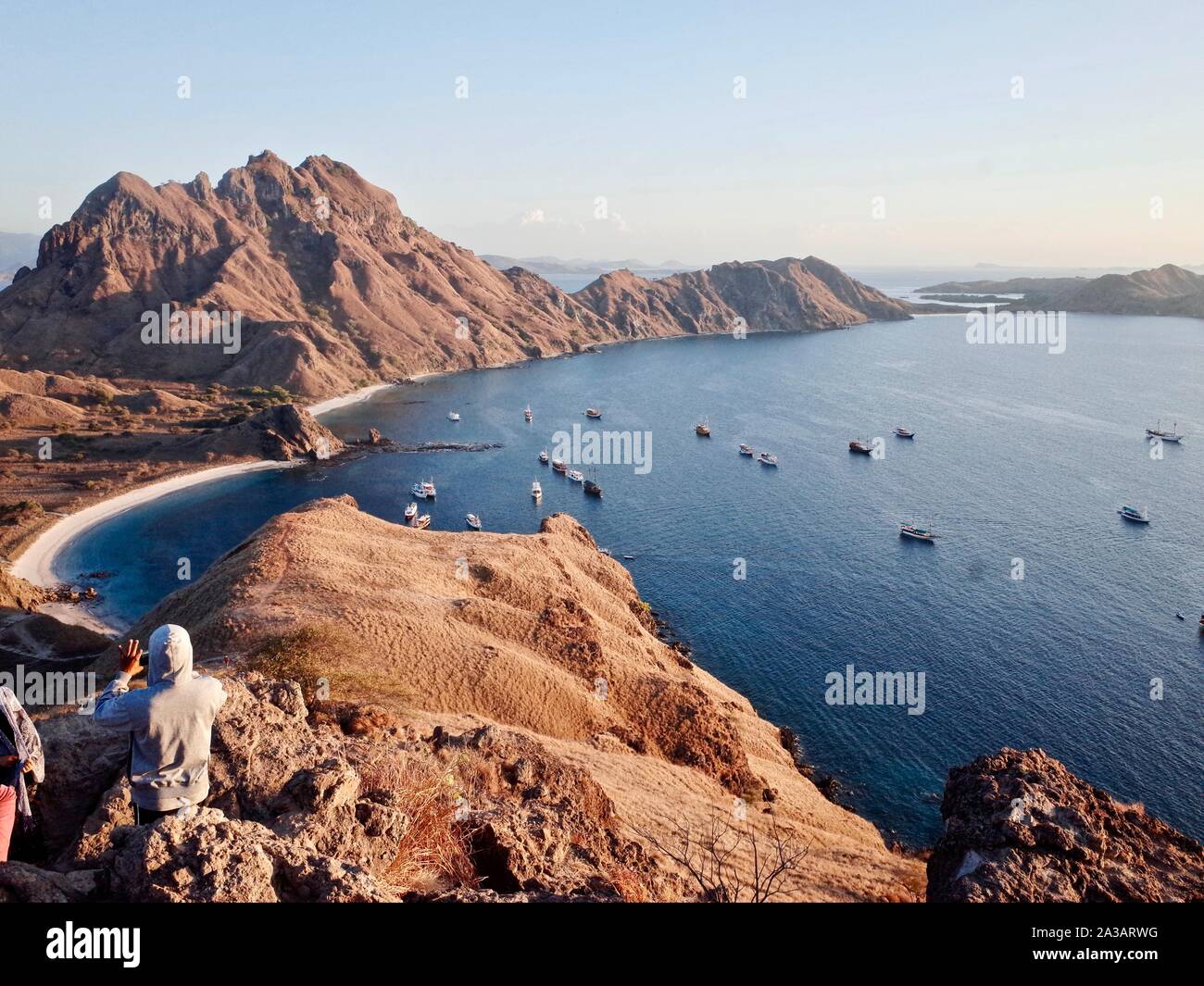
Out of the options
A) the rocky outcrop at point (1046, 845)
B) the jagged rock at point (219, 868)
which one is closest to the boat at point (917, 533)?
the rocky outcrop at point (1046, 845)

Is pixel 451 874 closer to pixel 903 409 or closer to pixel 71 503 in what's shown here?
pixel 71 503

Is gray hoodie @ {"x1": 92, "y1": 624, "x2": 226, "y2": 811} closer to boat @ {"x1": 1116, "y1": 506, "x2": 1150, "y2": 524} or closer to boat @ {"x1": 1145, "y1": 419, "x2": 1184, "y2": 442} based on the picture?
boat @ {"x1": 1116, "y1": 506, "x2": 1150, "y2": 524}

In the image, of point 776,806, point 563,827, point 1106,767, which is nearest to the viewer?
point 563,827

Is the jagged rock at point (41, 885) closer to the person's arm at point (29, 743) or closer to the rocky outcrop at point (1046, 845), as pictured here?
the person's arm at point (29, 743)

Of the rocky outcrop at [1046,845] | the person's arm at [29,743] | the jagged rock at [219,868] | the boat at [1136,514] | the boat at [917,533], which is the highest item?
the person's arm at [29,743]

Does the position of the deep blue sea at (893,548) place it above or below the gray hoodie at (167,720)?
below

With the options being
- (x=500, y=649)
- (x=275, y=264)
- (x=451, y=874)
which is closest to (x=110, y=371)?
(x=275, y=264)

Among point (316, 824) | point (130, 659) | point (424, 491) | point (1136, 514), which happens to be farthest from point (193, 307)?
point (130, 659)

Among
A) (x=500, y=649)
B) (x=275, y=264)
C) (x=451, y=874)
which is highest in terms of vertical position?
(x=275, y=264)

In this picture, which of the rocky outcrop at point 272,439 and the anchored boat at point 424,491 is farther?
the rocky outcrop at point 272,439
